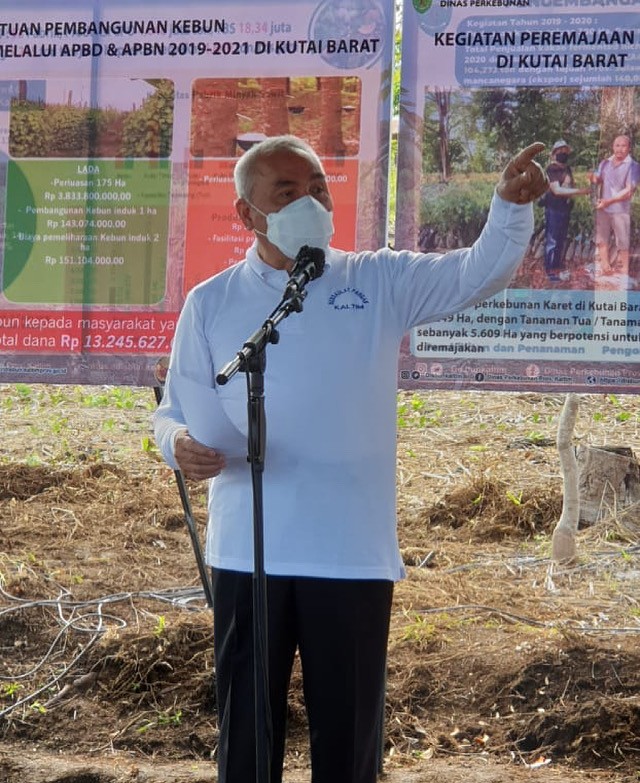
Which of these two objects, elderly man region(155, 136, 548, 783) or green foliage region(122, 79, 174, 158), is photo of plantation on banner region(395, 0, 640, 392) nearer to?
green foliage region(122, 79, 174, 158)

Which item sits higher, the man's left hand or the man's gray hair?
the man's gray hair

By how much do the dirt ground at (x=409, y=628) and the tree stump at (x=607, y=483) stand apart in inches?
3.3

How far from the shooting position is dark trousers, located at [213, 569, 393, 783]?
2543 mm

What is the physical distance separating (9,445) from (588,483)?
14.2ft

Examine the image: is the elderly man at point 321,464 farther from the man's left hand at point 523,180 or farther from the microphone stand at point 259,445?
the microphone stand at point 259,445

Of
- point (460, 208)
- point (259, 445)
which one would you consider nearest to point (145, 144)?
point (460, 208)

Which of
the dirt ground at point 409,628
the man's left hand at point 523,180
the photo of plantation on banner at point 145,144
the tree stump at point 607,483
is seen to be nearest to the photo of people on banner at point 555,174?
the photo of plantation on banner at point 145,144

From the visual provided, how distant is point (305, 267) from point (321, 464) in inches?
18.2

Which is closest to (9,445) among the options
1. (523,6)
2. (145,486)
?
(145,486)

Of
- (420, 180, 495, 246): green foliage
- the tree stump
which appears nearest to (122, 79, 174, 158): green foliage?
(420, 180, 495, 246): green foliage

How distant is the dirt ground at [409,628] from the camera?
13.1ft

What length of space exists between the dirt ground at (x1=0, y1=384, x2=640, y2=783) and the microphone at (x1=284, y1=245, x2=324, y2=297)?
211 cm

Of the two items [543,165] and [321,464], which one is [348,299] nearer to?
[321,464]

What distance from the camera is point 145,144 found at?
4.03 meters
